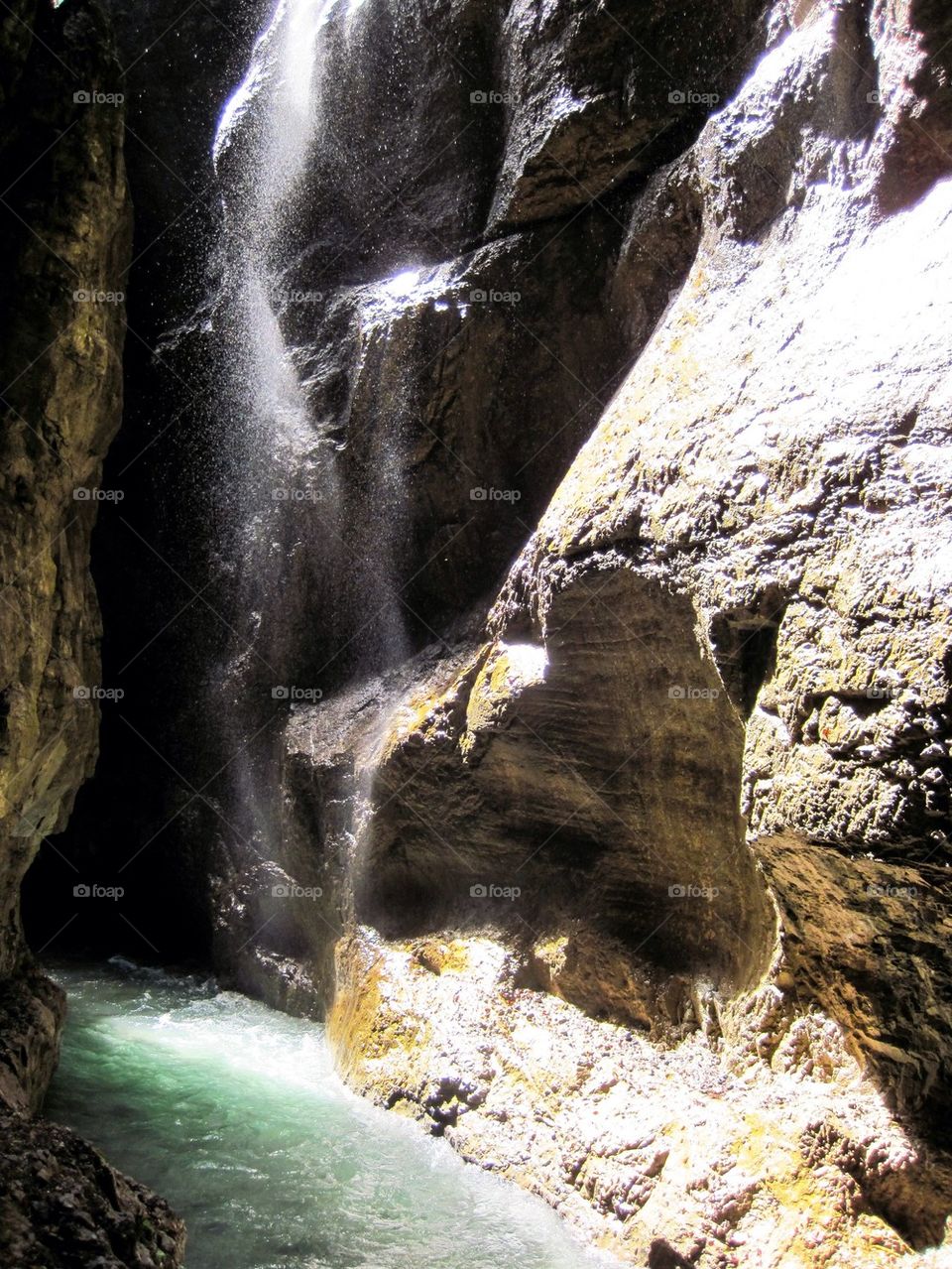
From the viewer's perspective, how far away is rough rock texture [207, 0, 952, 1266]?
3631mm

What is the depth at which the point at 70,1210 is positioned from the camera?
8.08 feet

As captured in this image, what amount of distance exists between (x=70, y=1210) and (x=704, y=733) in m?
3.46

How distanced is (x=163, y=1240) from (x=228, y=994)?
260 inches

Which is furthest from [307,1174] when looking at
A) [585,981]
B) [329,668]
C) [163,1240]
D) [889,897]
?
[329,668]

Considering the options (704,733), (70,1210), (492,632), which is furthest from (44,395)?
(70,1210)

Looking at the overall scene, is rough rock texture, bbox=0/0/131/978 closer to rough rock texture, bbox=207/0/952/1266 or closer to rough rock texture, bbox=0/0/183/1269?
rough rock texture, bbox=0/0/183/1269

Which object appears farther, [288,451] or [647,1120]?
[288,451]

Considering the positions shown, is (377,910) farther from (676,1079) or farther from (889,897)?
(889,897)

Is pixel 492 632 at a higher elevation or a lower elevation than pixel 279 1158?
higher

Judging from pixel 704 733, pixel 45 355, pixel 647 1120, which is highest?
pixel 45 355

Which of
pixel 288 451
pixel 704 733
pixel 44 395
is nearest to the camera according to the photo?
pixel 704 733

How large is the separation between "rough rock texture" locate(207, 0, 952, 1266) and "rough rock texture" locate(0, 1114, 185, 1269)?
92.9 inches

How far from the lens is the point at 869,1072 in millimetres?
3992

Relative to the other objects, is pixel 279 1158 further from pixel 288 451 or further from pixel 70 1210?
pixel 288 451
